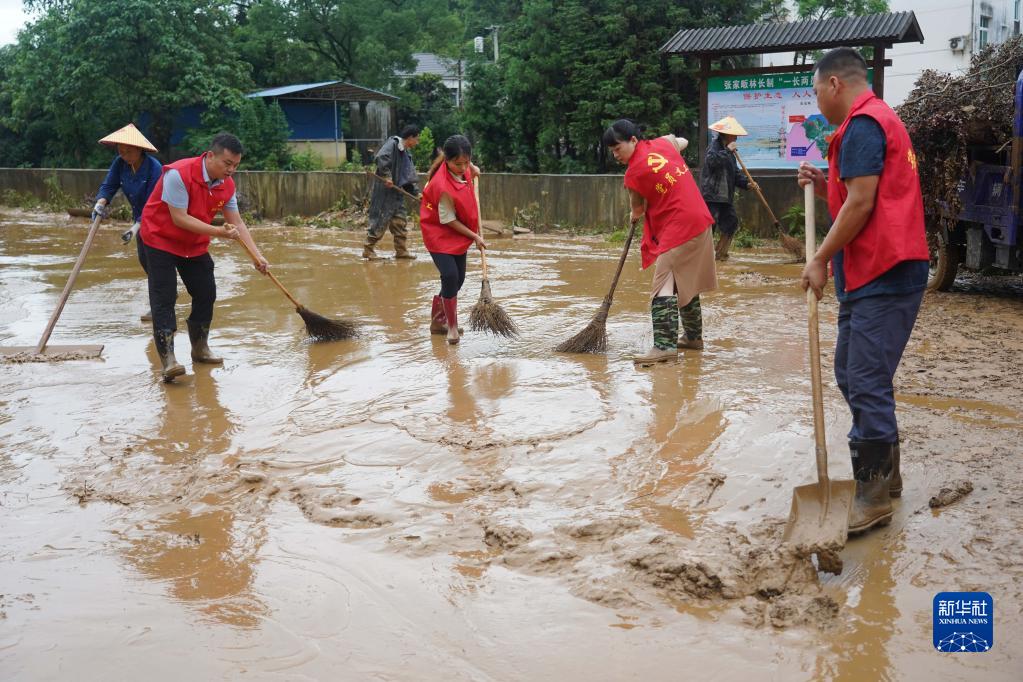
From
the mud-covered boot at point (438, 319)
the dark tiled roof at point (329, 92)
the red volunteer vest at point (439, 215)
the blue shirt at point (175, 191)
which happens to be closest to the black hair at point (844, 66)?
the red volunteer vest at point (439, 215)

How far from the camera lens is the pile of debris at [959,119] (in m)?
8.12

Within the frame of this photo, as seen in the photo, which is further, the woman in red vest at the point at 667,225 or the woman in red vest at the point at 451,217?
the woman in red vest at the point at 451,217

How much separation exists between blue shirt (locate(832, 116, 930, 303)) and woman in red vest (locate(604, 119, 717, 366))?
2.89m

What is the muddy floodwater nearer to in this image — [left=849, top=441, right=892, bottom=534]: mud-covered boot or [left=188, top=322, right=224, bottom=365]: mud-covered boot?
[left=849, top=441, right=892, bottom=534]: mud-covered boot

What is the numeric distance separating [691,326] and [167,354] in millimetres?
3682

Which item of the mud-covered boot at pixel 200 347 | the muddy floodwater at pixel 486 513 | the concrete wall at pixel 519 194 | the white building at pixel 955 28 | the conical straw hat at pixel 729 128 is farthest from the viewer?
the white building at pixel 955 28

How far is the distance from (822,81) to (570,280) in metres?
7.07

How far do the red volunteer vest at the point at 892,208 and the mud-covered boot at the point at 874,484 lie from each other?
691 millimetres

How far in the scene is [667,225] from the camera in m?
6.85

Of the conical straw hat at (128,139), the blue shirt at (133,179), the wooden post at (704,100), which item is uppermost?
the wooden post at (704,100)

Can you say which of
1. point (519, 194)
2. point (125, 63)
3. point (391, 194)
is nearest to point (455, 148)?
point (391, 194)

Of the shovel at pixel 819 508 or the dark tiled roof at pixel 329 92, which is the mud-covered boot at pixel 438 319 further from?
the dark tiled roof at pixel 329 92

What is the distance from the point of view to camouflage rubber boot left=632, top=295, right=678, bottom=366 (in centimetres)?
683

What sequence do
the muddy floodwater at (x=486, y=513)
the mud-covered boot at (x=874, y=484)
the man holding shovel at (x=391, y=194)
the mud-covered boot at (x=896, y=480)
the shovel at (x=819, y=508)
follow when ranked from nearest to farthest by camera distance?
the muddy floodwater at (x=486, y=513), the shovel at (x=819, y=508), the mud-covered boot at (x=874, y=484), the mud-covered boot at (x=896, y=480), the man holding shovel at (x=391, y=194)
